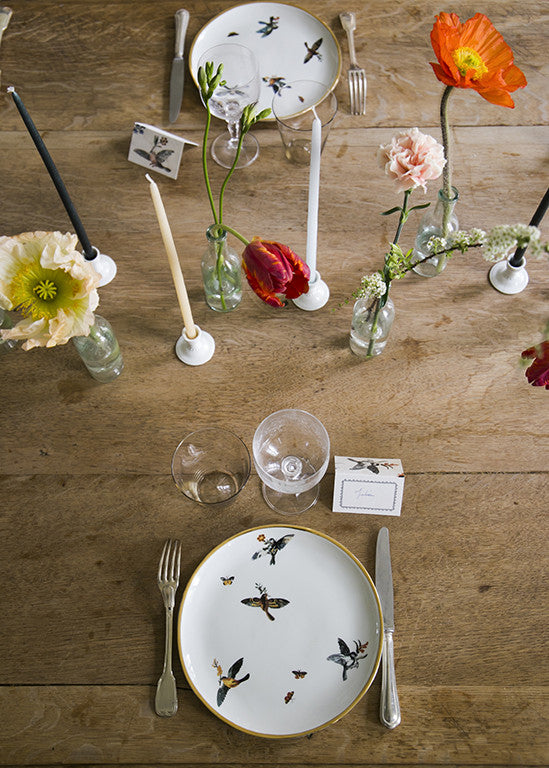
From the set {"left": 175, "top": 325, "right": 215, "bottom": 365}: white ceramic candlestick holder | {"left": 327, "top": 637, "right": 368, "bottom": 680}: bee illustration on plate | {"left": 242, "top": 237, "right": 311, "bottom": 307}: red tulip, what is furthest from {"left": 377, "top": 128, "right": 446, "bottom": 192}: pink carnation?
{"left": 327, "top": 637, "right": 368, "bottom": 680}: bee illustration on plate

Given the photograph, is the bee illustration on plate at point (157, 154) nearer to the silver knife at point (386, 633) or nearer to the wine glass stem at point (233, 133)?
the wine glass stem at point (233, 133)

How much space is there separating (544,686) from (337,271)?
0.71 m

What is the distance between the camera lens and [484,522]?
3.17 ft

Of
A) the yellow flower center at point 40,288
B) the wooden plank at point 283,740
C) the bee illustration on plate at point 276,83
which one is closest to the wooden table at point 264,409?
the wooden plank at point 283,740

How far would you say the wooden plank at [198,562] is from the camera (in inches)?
35.2

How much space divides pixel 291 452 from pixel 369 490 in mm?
134

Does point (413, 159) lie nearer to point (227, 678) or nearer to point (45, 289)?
point (45, 289)

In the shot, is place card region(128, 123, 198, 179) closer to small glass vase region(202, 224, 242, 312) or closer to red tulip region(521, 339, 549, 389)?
small glass vase region(202, 224, 242, 312)

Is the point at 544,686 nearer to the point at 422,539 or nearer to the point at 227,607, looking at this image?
the point at 422,539

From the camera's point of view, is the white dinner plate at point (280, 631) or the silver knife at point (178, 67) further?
the silver knife at point (178, 67)

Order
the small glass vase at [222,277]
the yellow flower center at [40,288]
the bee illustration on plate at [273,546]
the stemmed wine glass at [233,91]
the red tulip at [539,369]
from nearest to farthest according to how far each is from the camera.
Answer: the red tulip at [539,369]
the yellow flower center at [40,288]
the bee illustration on plate at [273,546]
the small glass vase at [222,277]
the stemmed wine glass at [233,91]

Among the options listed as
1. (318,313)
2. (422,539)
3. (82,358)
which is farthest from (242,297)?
(422,539)

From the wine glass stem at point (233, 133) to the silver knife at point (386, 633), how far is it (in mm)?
787

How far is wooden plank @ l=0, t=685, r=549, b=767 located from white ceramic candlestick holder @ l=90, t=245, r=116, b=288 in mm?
659
